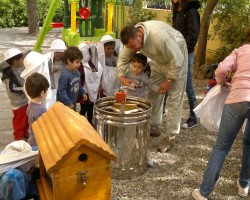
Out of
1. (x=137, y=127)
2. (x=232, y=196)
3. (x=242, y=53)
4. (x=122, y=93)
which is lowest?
(x=232, y=196)

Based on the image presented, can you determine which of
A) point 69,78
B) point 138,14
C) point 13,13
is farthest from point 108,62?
point 13,13

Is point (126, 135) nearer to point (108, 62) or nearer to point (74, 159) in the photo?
point (74, 159)

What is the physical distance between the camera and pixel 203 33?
7449 millimetres

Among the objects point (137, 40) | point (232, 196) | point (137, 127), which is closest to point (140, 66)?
point (137, 40)

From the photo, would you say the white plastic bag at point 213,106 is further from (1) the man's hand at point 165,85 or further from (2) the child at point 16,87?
(2) the child at point 16,87

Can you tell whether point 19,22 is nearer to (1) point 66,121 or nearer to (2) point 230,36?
(2) point 230,36

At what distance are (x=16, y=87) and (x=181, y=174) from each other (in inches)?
81.2

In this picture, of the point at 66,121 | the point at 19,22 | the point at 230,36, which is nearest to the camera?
the point at 66,121

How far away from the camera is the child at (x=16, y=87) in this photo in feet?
13.1

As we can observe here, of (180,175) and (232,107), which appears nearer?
(232,107)

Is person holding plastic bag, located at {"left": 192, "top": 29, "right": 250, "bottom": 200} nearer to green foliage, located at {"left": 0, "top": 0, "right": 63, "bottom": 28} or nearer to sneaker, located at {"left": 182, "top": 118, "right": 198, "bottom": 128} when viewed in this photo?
sneaker, located at {"left": 182, "top": 118, "right": 198, "bottom": 128}

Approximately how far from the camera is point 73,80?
3896 millimetres

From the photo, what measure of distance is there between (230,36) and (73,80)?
511 centimetres

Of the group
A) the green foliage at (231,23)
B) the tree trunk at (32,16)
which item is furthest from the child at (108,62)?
the tree trunk at (32,16)
